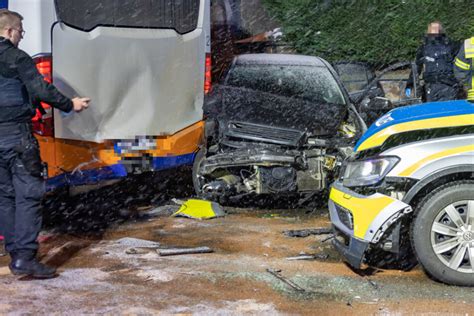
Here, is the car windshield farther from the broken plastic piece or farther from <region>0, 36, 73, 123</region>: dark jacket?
<region>0, 36, 73, 123</region>: dark jacket

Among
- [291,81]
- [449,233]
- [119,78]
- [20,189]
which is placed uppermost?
[119,78]

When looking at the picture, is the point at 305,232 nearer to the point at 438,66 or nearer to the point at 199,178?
the point at 199,178

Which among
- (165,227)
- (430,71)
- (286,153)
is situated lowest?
(165,227)

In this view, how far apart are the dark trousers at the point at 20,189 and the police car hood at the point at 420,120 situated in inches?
96.3

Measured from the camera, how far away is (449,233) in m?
5.00

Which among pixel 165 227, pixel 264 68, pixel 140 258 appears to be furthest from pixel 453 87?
pixel 140 258

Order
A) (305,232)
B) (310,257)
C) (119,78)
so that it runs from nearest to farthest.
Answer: (310,257) < (305,232) < (119,78)

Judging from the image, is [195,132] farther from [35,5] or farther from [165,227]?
[35,5]

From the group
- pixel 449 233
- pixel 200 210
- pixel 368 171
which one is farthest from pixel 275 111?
pixel 449 233

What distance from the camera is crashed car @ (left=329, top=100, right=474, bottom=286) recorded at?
5.00 m

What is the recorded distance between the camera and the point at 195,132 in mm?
7758

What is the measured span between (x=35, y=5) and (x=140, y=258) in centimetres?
234

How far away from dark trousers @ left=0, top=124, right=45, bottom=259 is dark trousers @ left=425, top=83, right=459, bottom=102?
683cm

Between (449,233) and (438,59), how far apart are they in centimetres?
599
